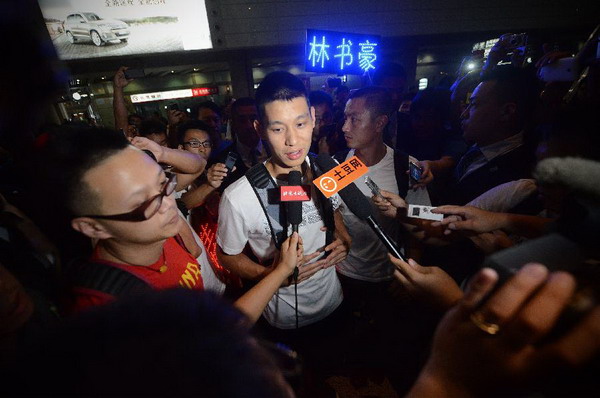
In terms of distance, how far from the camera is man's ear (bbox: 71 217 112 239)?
137 cm

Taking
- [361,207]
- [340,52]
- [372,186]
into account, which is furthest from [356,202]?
[340,52]

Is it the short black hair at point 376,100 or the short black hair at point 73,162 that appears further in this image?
the short black hair at point 376,100

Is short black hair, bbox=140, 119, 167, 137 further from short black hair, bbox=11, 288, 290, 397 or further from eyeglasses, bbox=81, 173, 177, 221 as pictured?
short black hair, bbox=11, 288, 290, 397

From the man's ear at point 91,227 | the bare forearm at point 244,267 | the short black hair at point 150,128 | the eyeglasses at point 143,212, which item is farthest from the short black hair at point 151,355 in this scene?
the short black hair at point 150,128

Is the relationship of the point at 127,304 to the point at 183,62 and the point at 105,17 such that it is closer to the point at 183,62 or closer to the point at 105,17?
the point at 105,17

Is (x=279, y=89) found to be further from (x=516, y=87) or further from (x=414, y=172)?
(x=516, y=87)

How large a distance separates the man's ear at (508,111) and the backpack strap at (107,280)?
335 cm

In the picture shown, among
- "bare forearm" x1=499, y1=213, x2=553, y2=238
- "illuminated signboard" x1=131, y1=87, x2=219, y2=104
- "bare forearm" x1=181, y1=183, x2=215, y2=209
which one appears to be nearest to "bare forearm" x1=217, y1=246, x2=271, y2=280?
"bare forearm" x1=181, y1=183, x2=215, y2=209

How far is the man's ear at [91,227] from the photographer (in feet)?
4.50

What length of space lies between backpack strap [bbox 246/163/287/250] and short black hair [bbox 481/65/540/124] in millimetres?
2523

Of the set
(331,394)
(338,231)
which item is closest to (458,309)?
(338,231)

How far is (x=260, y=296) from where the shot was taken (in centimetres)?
147

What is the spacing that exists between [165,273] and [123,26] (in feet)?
34.2

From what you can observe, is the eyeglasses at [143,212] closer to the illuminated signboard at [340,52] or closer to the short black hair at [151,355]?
the short black hair at [151,355]
